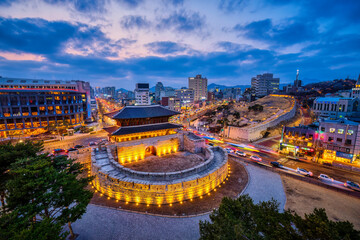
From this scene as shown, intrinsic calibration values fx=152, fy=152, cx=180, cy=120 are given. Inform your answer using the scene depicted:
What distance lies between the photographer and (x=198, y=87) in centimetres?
17638

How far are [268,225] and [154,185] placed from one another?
49.2 feet

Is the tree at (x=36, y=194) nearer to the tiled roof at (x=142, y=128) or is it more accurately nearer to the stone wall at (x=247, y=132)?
the tiled roof at (x=142, y=128)

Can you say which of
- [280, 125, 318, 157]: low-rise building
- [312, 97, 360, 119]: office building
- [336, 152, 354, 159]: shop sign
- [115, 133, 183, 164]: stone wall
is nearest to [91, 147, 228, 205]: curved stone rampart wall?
[115, 133, 183, 164]: stone wall

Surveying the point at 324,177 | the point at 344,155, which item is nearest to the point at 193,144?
the point at 324,177

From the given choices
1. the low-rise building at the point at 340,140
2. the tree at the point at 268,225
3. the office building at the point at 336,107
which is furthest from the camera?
the office building at the point at 336,107

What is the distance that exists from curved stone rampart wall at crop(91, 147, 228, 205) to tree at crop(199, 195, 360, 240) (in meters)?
10.4

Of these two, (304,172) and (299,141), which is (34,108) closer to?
(304,172)

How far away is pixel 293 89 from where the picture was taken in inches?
6142

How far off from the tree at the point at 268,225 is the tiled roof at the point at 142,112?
85.5 feet

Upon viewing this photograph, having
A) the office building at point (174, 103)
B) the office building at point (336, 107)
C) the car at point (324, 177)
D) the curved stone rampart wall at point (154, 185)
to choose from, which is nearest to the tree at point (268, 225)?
the curved stone rampart wall at point (154, 185)

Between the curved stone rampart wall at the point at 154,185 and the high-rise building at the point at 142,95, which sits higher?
the high-rise building at the point at 142,95

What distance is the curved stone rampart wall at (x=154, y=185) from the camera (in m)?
22.0

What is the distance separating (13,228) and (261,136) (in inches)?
2365

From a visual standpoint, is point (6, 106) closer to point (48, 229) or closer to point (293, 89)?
point (48, 229)
